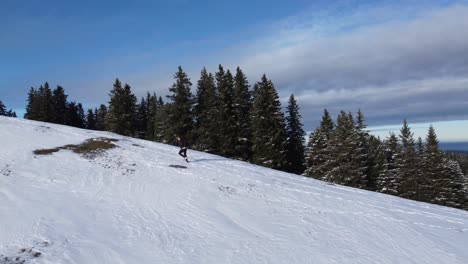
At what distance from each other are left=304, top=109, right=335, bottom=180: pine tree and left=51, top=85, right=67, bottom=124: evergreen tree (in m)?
48.2

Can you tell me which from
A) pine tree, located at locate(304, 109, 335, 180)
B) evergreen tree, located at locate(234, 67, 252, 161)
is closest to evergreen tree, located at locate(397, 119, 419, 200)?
pine tree, located at locate(304, 109, 335, 180)

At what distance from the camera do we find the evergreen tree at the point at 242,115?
4888cm

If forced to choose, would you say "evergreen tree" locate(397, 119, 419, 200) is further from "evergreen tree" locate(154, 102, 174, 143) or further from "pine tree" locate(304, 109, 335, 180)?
"evergreen tree" locate(154, 102, 174, 143)

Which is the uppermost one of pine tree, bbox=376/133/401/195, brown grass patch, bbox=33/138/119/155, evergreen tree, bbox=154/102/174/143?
evergreen tree, bbox=154/102/174/143

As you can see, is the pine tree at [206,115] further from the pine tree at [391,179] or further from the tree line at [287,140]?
the pine tree at [391,179]

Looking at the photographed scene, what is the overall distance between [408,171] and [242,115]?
2444cm

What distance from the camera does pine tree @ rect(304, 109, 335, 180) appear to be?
52.0 meters

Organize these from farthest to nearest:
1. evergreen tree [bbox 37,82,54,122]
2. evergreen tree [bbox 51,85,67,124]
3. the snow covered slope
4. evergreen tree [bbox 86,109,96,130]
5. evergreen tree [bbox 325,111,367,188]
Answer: evergreen tree [bbox 86,109,96,130] < evergreen tree [bbox 51,85,67,124] < evergreen tree [bbox 37,82,54,122] < evergreen tree [bbox 325,111,367,188] < the snow covered slope

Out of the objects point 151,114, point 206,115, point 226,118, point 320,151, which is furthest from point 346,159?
point 151,114

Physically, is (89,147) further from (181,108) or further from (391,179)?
(391,179)

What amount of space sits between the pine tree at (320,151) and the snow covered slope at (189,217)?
74.8 ft

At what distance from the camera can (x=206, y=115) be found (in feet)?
171

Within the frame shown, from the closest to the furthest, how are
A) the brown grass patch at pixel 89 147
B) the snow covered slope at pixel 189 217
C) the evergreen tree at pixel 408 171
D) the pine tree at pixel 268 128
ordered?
the snow covered slope at pixel 189 217 → the brown grass patch at pixel 89 147 → the pine tree at pixel 268 128 → the evergreen tree at pixel 408 171

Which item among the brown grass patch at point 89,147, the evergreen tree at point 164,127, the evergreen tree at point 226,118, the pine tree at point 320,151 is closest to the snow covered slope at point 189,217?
the brown grass patch at point 89,147
